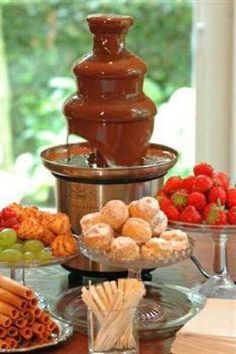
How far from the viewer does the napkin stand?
151 centimetres

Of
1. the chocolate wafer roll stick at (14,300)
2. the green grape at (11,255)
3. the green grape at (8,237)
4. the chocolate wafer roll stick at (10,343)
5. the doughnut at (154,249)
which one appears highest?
the doughnut at (154,249)

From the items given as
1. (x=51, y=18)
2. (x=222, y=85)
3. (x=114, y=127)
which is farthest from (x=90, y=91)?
(x=51, y=18)

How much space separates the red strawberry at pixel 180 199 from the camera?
1.78 m

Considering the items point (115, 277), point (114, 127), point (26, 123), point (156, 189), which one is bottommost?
point (26, 123)

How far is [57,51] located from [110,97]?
6.86 ft

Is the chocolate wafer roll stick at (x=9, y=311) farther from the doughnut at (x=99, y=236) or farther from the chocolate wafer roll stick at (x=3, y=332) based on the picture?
the doughnut at (x=99, y=236)

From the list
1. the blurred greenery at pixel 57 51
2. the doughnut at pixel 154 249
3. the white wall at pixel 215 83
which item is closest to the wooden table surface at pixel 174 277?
the doughnut at pixel 154 249

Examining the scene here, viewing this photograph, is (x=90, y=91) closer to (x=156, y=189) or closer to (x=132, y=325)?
(x=156, y=189)

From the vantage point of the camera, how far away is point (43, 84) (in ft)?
13.1

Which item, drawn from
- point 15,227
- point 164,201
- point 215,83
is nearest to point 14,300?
point 15,227

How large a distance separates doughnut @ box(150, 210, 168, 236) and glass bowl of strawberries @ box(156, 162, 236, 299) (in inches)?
3.0

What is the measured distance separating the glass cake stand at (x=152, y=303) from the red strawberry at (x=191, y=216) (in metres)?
0.07

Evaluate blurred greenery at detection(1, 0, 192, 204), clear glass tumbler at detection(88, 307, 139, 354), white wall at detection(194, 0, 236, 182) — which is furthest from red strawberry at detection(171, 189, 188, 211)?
blurred greenery at detection(1, 0, 192, 204)

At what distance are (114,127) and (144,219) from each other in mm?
278
